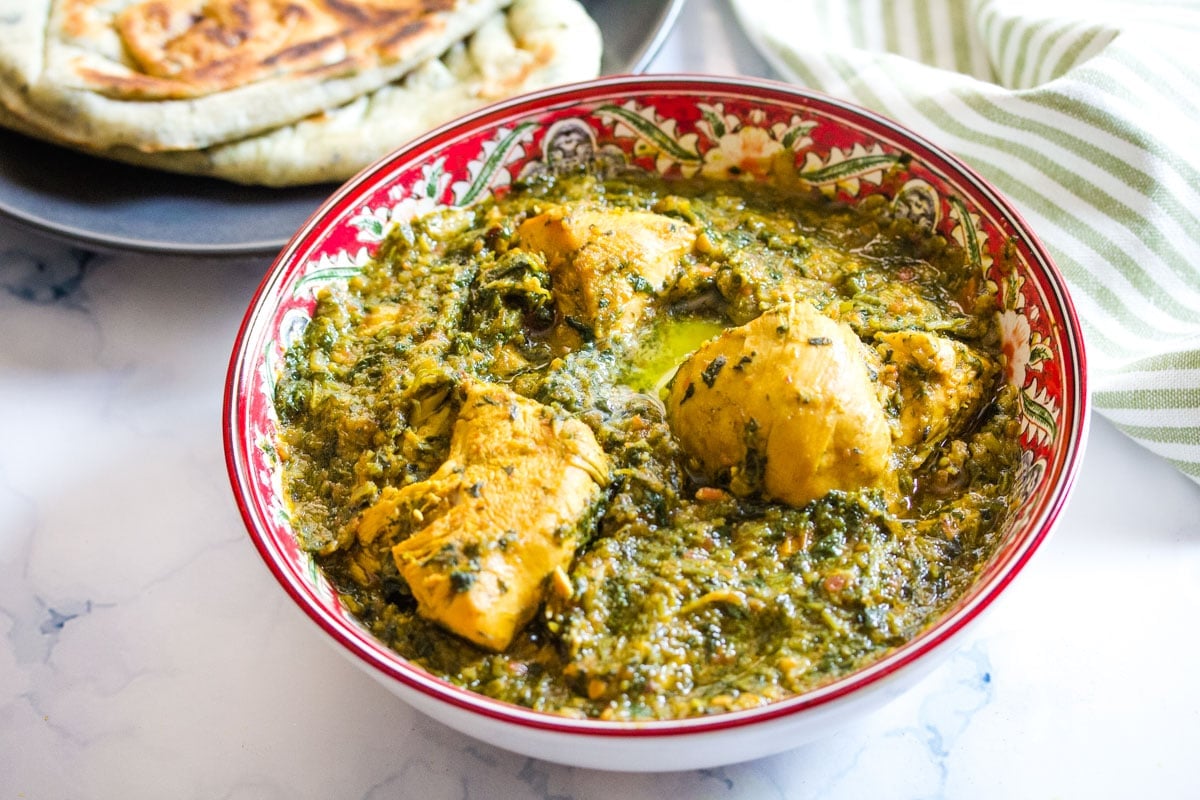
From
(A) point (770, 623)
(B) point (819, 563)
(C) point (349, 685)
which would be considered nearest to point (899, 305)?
(B) point (819, 563)

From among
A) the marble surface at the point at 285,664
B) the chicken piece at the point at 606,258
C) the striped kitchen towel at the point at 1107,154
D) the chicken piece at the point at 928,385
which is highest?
the striped kitchen towel at the point at 1107,154

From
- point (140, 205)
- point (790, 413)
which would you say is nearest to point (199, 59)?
point (140, 205)

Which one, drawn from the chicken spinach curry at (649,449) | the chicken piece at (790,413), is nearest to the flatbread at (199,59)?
→ the chicken spinach curry at (649,449)

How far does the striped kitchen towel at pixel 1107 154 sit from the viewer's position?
109 inches

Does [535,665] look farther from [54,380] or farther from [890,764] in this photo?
[54,380]

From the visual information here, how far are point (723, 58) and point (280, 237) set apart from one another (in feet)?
5.85

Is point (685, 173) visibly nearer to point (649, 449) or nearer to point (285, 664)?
point (649, 449)

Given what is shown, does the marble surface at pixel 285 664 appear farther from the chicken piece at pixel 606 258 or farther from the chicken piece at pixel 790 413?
the chicken piece at pixel 606 258

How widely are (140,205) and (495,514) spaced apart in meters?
1.75

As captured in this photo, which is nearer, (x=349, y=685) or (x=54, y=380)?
(x=349, y=685)

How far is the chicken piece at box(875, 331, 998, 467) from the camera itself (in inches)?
90.4

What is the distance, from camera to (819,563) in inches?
83.6

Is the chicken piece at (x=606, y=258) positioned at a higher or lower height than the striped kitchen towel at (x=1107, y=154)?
lower

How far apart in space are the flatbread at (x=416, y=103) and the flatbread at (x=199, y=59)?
0.06 m
